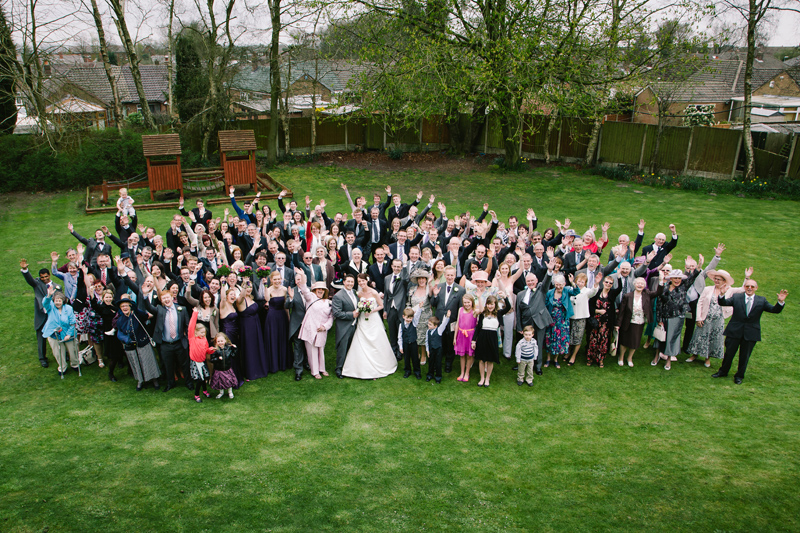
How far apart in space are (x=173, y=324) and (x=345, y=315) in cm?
232

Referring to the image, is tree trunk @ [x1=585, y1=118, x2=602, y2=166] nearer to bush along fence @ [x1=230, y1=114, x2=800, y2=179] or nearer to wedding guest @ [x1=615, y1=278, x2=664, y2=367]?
bush along fence @ [x1=230, y1=114, x2=800, y2=179]

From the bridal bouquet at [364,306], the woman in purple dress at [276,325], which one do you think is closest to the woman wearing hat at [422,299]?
the bridal bouquet at [364,306]

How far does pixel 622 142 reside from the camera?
21.7 m

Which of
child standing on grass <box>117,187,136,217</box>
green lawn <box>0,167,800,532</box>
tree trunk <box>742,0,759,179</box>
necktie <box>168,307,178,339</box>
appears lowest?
green lawn <box>0,167,800,532</box>

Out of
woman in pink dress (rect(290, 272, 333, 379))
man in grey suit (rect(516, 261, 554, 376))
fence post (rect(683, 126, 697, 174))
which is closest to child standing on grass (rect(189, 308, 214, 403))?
woman in pink dress (rect(290, 272, 333, 379))

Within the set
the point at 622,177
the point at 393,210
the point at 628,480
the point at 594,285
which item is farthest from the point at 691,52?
the point at 628,480

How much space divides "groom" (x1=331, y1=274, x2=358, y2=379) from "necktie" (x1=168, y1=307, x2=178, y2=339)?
212 cm

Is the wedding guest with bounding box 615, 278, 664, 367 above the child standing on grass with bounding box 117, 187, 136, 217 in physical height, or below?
below

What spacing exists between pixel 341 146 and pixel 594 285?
64.8 feet

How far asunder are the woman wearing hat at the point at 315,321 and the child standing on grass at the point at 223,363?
107 centimetres

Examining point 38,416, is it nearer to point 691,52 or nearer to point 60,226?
point 60,226

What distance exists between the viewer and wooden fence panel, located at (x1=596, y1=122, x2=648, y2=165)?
837 inches

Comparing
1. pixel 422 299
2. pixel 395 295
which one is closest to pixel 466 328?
pixel 422 299

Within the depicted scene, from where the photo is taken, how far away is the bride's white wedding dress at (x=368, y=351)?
25.7 ft
